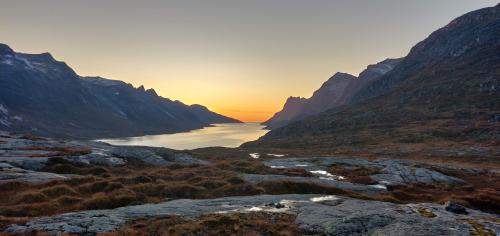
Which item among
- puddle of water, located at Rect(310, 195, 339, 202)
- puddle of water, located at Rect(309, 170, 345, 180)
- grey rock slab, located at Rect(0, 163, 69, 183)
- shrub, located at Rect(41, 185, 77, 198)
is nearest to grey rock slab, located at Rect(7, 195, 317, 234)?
puddle of water, located at Rect(310, 195, 339, 202)

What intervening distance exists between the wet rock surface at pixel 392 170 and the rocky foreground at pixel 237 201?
20 cm

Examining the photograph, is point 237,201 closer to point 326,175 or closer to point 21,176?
point 21,176

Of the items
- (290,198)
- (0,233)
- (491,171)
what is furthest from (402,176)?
(0,233)

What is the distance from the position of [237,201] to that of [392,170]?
125 feet

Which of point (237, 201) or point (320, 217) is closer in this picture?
point (320, 217)

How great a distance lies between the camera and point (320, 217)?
937 inches

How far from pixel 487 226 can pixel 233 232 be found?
1531 cm

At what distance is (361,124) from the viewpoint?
191125 millimetres

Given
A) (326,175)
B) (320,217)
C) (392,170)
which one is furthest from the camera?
(392,170)

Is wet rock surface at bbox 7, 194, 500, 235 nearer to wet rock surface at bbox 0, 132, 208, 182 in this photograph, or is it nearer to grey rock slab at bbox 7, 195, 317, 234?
grey rock slab at bbox 7, 195, 317, 234

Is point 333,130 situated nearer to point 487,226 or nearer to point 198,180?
point 198,180

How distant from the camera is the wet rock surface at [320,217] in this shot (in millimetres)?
20281

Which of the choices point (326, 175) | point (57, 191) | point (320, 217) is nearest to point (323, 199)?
point (320, 217)

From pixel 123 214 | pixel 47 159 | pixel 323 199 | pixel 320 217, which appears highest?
pixel 47 159
